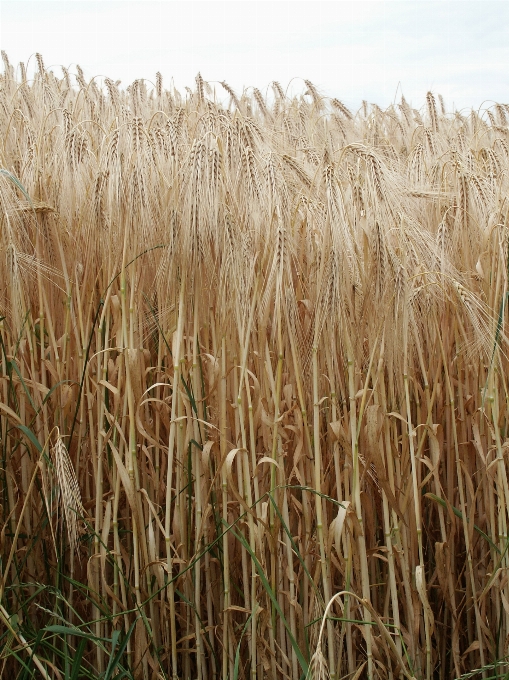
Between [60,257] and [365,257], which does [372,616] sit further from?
[60,257]

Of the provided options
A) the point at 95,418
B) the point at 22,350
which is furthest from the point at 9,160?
the point at 95,418

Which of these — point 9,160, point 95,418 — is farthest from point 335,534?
point 9,160

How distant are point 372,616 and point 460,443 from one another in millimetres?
539

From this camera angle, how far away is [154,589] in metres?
1.80

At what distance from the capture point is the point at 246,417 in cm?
194

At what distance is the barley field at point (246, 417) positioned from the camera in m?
1.60

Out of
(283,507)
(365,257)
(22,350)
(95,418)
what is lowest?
(283,507)

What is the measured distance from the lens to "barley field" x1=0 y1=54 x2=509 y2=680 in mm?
1603

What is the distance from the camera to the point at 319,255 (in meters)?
1.66

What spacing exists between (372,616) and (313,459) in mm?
385

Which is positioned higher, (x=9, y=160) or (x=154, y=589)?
(x=9, y=160)

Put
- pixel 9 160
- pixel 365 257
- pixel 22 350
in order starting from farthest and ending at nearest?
pixel 9 160 < pixel 22 350 < pixel 365 257

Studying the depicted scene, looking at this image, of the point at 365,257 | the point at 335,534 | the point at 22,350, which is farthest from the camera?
the point at 22,350

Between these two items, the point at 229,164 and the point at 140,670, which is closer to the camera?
the point at 229,164
